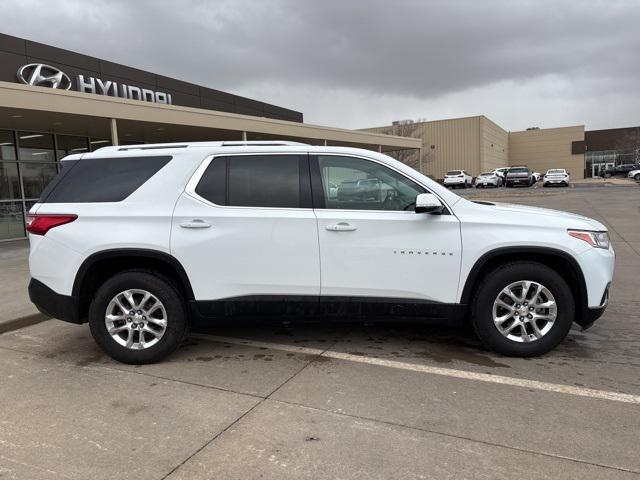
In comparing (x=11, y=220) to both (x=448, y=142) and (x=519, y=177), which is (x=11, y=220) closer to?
(x=519, y=177)

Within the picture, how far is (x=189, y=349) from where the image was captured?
4.89 metres

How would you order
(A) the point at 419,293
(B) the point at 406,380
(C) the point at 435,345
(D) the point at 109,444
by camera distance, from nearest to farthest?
1. (D) the point at 109,444
2. (B) the point at 406,380
3. (A) the point at 419,293
4. (C) the point at 435,345

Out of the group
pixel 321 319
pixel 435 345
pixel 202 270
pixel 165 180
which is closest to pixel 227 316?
pixel 202 270

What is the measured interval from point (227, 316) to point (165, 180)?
1342 mm

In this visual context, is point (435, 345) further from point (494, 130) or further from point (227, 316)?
point (494, 130)

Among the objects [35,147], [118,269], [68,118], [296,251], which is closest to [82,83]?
[35,147]

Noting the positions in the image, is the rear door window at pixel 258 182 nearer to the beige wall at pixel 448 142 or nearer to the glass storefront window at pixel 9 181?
the glass storefront window at pixel 9 181

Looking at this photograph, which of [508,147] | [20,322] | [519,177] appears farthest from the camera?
[508,147]

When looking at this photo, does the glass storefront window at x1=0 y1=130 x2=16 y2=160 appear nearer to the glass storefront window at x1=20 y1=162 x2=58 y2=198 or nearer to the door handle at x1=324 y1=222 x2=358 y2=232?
the glass storefront window at x1=20 y1=162 x2=58 y2=198

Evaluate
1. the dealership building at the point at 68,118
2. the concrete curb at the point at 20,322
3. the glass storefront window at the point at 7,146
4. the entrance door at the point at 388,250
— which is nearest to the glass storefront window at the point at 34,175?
the dealership building at the point at 68,118

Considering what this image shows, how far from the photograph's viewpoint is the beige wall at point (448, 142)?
191ft

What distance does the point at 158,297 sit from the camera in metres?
4.40

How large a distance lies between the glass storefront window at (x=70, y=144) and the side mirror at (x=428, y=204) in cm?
1445

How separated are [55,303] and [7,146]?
11735 millimetres
